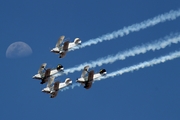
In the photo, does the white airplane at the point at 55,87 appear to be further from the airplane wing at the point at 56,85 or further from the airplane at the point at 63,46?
the airplane at the point at 63,46

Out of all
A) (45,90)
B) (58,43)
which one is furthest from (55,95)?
(58,43)

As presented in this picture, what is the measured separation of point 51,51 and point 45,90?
6.41 metres

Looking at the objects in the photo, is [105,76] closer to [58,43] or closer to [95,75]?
[95,75]

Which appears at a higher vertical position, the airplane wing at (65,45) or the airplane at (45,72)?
the airplane wing at (65,45)

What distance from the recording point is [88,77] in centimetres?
9575

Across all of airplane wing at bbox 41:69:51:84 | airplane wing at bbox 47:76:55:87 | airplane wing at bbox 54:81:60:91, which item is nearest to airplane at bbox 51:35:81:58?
airplane wing at bbox 41:69:51:84

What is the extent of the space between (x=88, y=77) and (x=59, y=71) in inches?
243

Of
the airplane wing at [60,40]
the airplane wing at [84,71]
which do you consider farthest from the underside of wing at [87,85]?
the airplane wing at [60,40]

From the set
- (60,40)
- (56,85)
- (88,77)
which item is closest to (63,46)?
(60,40)

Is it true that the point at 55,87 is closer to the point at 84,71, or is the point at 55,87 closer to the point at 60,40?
the point at 84,71

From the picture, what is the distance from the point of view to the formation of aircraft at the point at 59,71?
96062 millimetres

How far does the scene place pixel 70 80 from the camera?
98750 mm

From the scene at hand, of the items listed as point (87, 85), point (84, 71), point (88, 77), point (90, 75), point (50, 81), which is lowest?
point (87, 85)

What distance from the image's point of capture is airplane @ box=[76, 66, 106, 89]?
95.7 metres
